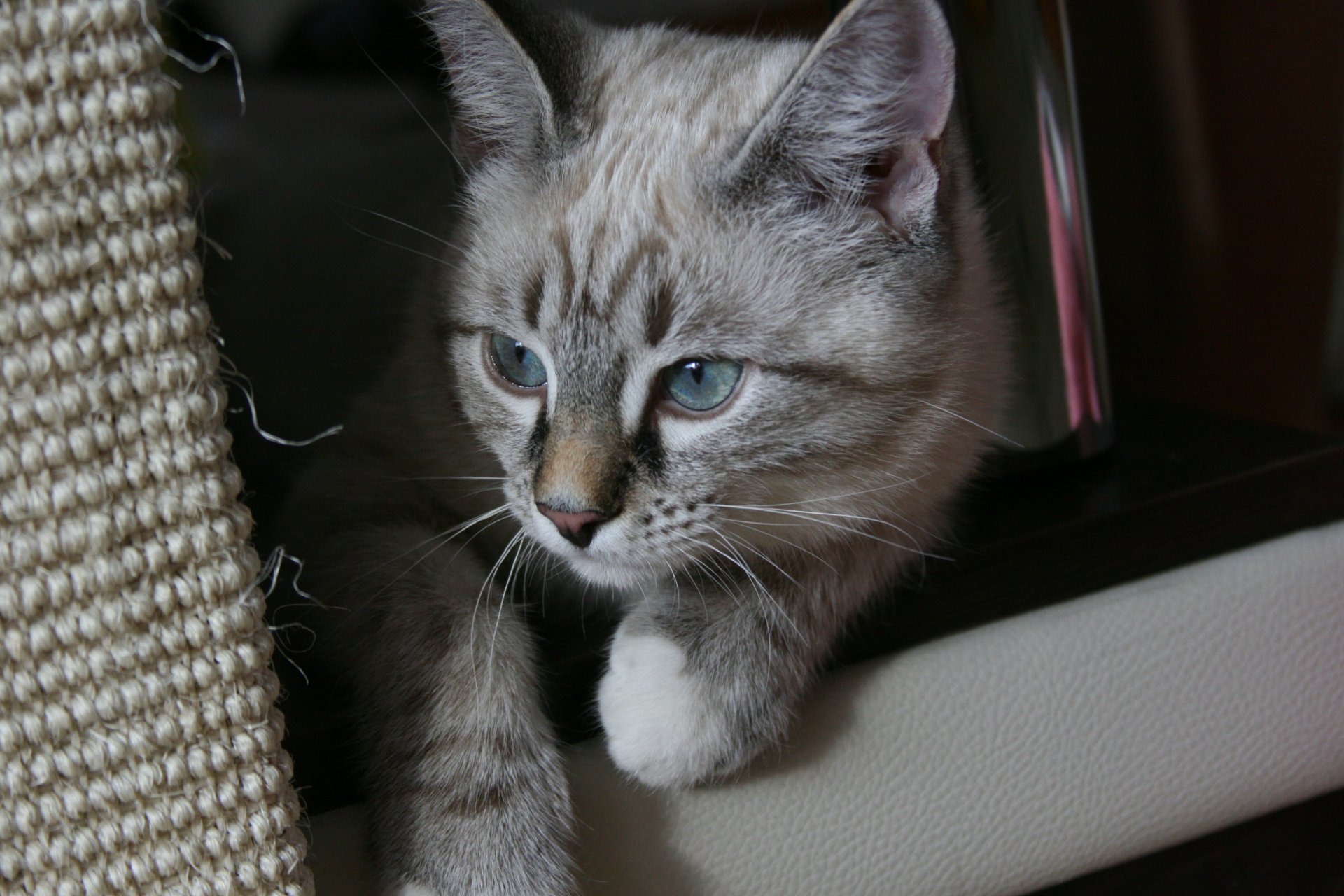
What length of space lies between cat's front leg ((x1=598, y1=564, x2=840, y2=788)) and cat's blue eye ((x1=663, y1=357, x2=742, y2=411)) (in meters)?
0.18

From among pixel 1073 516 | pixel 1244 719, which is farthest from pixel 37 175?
pixel 1244 719

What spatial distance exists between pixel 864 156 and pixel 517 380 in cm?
38

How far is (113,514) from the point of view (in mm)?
631

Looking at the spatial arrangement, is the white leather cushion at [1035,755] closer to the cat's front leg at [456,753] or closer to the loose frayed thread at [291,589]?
the cat's front leg at [456,753]

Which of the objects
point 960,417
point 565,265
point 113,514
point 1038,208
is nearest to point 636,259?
point 565,265

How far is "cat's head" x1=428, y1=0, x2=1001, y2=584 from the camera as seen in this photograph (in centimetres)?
86

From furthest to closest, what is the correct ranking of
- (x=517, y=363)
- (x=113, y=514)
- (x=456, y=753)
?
1. (x=517, y=363)
2. (x=456, y=753)
3. (x=113, y=514)

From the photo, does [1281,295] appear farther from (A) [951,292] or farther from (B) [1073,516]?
(A) [951,292]

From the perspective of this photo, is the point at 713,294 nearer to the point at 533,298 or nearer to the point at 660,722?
the point at 533,298

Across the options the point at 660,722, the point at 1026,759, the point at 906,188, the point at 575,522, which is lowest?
the point at 1026,759

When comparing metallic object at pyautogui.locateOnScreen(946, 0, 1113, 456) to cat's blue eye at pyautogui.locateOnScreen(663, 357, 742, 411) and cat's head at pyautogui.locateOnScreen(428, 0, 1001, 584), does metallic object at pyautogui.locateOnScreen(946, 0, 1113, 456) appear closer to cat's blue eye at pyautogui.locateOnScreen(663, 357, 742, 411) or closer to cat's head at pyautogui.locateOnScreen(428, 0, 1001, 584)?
cat's head at pyautogui.locateOnScreen(428, 0, 1001, 584)

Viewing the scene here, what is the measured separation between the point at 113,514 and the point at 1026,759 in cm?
84

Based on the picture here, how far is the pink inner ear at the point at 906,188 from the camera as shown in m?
0.88

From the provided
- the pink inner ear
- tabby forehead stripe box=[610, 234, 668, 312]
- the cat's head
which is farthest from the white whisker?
tabby forehead stripe box=[610, 234, 668, 312]
